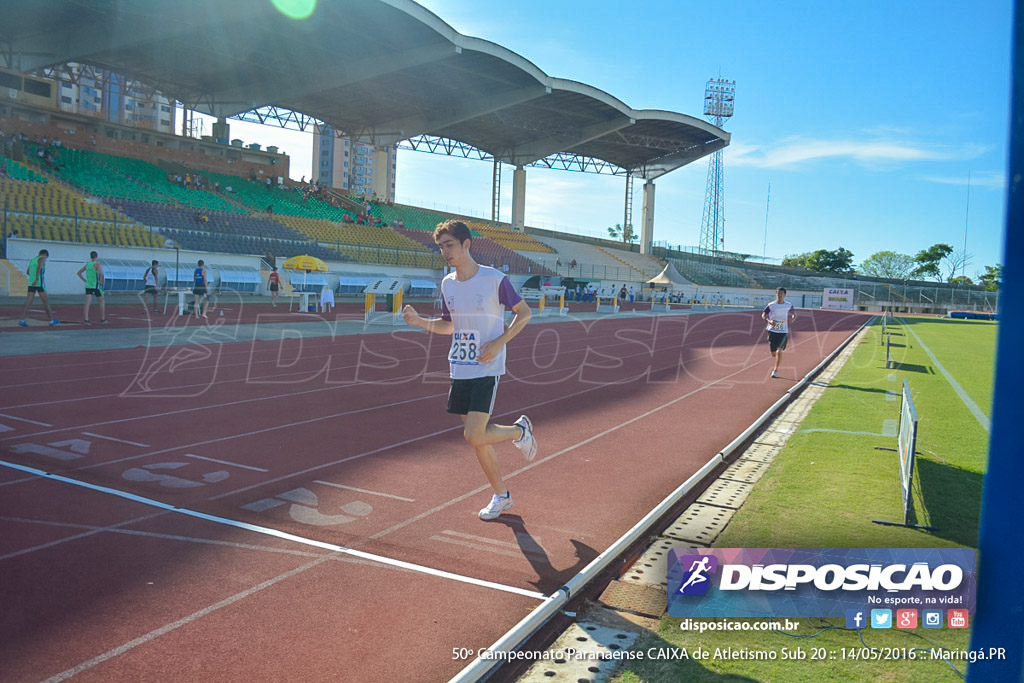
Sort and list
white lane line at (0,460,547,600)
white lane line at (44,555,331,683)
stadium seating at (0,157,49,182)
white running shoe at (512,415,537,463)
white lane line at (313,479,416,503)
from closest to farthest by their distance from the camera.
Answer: white lane line at (44,555,331,683) < white lane line at (0,460,547,600) < white running shoe at (512,415,537,463) < white lane line at (313,479,416,503) < stadium seating at (0,157,49,182)

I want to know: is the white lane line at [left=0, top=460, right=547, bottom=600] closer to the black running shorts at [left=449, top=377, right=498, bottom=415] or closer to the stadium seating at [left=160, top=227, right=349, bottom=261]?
the black running shorts at [left=449, top=377, right=498, bottom=415]

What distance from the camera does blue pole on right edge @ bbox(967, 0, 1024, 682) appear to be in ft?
5.38

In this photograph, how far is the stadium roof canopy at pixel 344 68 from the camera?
3428cm

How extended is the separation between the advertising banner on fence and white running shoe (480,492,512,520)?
6733 cm

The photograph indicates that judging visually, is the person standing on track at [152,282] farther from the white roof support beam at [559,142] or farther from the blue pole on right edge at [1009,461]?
the white roof support beam at [559,142]

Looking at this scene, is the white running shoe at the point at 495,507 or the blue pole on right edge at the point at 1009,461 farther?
the white running shoe at the point at 495,507

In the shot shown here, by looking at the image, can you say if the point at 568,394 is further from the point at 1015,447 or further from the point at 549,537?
the point at 1015,447

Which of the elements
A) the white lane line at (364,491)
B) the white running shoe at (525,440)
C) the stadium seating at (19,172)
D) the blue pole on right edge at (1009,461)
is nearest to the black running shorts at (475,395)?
the white running shoe at (525,440)

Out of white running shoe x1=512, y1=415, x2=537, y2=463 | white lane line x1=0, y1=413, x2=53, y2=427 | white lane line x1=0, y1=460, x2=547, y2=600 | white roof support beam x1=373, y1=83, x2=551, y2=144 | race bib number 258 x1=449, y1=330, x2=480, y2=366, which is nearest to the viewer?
white lane line x1=0, y1=460, x2=547, y2=600

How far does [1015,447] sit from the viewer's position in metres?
1.66

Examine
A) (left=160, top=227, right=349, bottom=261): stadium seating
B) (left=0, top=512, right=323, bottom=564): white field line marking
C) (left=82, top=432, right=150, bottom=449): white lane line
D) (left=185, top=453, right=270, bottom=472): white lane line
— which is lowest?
(left=0, top=512, right=323, bottom=564): white field line marking

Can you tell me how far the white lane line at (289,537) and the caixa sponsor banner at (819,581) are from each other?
0.88 m

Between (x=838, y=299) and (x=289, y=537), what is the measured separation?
69.1 metres

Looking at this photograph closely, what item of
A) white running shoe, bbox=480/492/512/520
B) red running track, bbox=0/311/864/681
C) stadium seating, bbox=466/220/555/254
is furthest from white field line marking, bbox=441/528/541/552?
stadium seating, bbox=466/220/555/254
